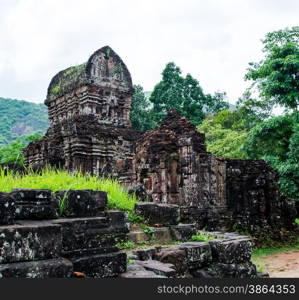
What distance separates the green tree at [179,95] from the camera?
25.6 meters

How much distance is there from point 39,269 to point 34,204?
2.28 feet

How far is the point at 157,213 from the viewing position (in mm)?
→ 5180

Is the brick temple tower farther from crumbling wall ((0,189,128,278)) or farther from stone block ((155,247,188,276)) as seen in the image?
crumbling wall ((0,189,128,278))

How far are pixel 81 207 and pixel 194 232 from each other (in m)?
2.15

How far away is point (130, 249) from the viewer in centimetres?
430

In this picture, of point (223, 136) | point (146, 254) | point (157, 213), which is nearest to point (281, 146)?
point (223, 136)

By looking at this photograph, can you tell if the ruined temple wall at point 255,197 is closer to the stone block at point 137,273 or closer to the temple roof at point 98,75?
the stone block at point 137,273

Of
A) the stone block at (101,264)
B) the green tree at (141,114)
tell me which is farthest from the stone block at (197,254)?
the green tree at (141,114)

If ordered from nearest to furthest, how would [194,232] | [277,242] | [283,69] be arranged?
[194,232], [277,242], [283,69]

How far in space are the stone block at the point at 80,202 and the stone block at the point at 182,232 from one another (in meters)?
1.58

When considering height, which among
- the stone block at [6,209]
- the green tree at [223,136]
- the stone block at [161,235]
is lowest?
the stone block at [161,235]

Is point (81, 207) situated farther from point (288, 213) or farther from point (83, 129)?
point (83, 129)

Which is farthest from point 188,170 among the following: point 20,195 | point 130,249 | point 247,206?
point 20,195

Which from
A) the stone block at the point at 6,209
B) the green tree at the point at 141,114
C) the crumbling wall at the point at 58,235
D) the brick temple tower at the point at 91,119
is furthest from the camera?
the green tree at the point at 141,114
